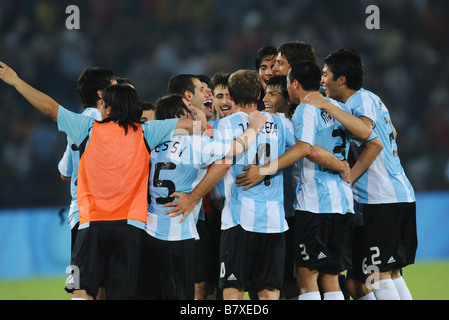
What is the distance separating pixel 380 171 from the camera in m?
4.90

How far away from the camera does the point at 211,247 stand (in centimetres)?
495

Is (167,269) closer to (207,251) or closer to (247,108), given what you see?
(207,251)

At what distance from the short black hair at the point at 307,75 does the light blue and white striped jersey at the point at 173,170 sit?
0.80m

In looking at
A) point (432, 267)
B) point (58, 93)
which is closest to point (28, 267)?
point (58, 93)

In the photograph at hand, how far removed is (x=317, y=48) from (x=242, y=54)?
5.11ft

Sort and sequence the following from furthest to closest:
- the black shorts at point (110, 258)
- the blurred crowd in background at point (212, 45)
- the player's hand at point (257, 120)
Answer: the blurred crowd in background at point (212, 45), the player's hand at point (257, 120), the black shorts at point (110, 258)

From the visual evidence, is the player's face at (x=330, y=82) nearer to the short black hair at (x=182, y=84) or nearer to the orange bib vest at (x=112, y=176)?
the short black hair at (x=182, y=84)

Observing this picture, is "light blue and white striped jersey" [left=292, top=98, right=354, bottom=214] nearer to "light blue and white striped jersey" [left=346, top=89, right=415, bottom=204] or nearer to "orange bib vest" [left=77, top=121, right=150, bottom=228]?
"light blue and white striped jersey" [left=346, top=89, right=415, bottom=204]

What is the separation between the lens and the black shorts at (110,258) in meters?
3.94

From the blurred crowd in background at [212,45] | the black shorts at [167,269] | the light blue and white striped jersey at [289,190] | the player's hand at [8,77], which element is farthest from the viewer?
the blurred crowd in background at [212,45]

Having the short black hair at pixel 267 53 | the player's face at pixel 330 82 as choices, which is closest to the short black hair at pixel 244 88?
the player's face at pixel 330 82

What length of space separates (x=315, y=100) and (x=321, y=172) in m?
0.57

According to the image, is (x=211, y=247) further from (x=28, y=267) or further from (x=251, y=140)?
(x=28, y=267)
